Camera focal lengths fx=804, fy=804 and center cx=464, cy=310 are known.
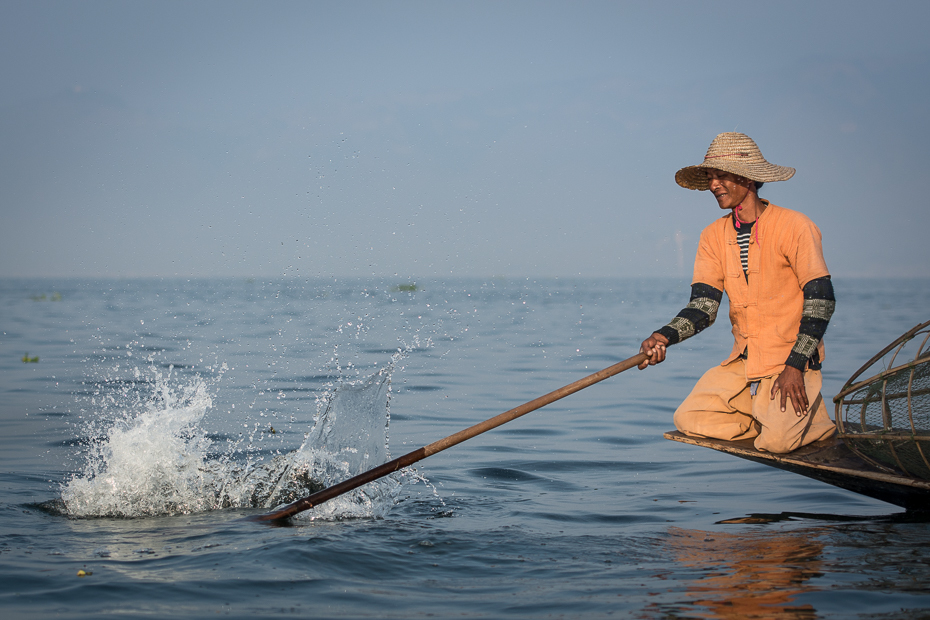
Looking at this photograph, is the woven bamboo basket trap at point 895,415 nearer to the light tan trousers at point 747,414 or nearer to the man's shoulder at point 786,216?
the light tan trousers at point 747,414

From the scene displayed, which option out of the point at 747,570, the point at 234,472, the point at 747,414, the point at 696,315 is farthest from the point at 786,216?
the point at 234,472

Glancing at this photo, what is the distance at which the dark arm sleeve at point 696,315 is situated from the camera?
464 cm

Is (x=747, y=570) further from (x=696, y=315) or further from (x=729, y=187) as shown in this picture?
(x=729, y=187)

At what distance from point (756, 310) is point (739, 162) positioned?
0.83 meters

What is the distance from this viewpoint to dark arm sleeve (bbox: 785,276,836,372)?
13.7 feet

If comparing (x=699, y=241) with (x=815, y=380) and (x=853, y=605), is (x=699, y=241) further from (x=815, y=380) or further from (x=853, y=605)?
(x=853, y=605)

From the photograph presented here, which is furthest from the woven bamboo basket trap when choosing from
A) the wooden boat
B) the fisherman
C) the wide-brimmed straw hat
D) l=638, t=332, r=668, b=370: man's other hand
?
the wide-brimmed straw hat

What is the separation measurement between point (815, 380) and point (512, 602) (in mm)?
2214

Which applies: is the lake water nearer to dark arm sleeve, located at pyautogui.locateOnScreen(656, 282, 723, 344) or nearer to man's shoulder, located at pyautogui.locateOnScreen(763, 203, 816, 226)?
dark arm sleeve, located at pyautogui.locateOnScreen(656, 282, 723, 344)

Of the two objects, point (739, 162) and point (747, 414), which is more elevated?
point (739, 162)

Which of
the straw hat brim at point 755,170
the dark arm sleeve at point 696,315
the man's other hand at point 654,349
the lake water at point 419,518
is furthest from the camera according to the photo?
the dark arm sleeve at point 696,315

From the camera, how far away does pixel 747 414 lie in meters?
4.75

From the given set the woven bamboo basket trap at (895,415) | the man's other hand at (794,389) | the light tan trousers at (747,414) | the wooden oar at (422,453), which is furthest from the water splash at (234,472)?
the woven bamboo basket trap at (895,415)

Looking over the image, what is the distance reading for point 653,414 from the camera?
863 cm
